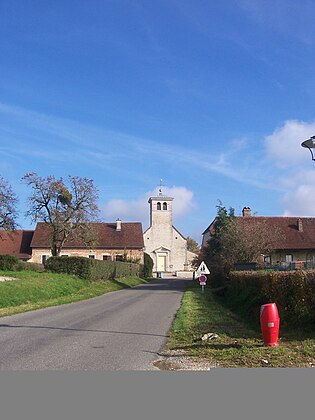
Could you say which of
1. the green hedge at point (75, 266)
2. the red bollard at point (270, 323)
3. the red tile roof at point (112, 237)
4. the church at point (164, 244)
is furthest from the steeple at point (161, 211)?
the red bollard at point (270, 323)

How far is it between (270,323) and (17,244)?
196 ft

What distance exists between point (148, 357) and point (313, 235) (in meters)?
48.5

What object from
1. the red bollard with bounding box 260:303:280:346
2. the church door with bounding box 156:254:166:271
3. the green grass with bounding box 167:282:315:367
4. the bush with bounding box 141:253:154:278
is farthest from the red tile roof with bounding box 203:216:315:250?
the red bollard with bounding box 260:303:280:346

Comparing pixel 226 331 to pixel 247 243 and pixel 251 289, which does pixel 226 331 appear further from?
pixel 247 243

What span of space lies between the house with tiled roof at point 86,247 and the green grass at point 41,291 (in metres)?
31.2

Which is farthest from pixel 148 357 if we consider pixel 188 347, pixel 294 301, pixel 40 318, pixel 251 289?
pixel 251 289

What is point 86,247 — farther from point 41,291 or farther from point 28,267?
point 41,291

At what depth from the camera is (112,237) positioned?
68375 millimetres

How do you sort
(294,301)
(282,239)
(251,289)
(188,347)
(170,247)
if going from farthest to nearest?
1. (170,247)
2. (282,239)
3. (251,289)
4. (294,301)
5. (188,347)

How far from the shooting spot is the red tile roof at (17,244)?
63906mm

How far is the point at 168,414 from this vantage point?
232 inches

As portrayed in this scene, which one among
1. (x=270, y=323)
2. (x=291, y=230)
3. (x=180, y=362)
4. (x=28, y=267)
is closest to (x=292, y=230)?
(x=291, y=230)

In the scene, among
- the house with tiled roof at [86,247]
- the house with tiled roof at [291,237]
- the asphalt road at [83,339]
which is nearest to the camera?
the asphalt road at [83,339]

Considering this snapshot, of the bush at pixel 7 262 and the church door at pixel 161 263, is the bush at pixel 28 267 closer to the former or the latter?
the bush at pixel 7 262
